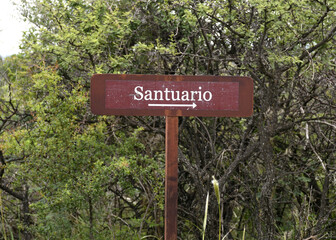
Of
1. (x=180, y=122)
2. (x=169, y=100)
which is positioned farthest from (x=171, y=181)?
(x=180, y=122)

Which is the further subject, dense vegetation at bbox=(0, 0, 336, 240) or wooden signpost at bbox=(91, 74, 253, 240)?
dense vegetation at bbox=(0, 0, 336, 240)

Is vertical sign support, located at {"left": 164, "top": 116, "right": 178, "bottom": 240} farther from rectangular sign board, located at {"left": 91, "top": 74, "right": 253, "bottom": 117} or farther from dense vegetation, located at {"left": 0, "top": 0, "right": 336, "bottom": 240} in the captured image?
dense vegetation, located at {"left": 0, "top": 0, "right": 336, "bottom": 240}

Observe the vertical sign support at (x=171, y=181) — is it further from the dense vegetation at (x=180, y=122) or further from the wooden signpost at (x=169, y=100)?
the dense vegetation at (x=180, y=122)

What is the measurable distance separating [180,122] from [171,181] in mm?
2211

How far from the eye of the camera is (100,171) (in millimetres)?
3971

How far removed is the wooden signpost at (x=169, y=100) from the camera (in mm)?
2859

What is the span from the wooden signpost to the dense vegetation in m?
1.14

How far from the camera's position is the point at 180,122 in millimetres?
5051

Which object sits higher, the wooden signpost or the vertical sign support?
the wooden signpost

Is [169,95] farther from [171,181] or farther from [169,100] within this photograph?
[171,181]

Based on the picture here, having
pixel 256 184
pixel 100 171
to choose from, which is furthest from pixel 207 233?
pixel 100 171

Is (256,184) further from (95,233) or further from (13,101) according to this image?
(13,101)

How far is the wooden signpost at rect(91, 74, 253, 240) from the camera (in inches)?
113

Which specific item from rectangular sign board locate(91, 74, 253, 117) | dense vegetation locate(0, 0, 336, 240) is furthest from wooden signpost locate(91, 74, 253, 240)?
dense vegetation locate(0, 0, 336, 240)
